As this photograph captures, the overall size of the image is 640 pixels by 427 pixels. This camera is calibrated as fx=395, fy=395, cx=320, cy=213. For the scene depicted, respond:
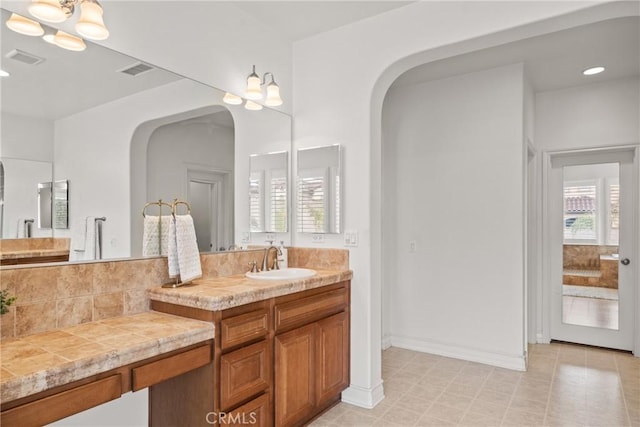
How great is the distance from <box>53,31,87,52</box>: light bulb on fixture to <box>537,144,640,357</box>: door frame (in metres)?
4.26

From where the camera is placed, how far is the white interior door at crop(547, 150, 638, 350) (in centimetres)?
396

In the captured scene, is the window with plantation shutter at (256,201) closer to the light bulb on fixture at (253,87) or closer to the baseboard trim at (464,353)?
the light bulb on fixture at (253,87)

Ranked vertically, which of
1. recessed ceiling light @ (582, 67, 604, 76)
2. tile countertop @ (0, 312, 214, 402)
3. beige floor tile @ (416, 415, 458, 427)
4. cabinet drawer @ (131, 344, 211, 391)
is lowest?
beige floor tile @ (416, 415, 458, 427)

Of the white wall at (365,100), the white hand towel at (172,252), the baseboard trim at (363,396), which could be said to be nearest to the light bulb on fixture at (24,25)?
the white hand towel at (172,252)

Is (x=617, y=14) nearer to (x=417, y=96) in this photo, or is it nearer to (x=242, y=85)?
(x=417, y=96)

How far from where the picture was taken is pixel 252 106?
2875 mm

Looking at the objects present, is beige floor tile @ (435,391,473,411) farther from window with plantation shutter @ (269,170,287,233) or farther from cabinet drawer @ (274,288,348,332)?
window with plantation shutter @ (269,170,287,233)

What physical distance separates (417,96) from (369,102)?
4.70 ft

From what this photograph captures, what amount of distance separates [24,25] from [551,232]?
15.4 feet

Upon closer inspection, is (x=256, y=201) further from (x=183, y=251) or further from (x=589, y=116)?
(x=589, y=116)

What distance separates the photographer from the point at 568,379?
3240 millimetres

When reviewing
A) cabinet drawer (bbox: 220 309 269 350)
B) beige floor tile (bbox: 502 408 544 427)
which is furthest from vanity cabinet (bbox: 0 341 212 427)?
beige floor tile (bbox: 502 408 544 427)

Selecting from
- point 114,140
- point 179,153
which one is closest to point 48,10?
point 114,140

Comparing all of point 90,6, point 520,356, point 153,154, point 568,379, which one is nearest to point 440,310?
point 520,356
